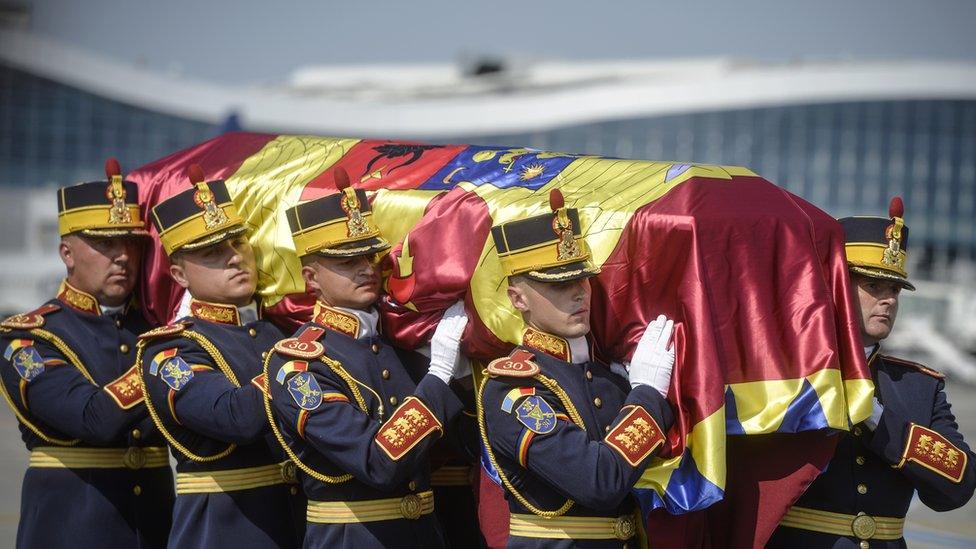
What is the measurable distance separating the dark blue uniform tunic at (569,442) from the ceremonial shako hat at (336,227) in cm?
79

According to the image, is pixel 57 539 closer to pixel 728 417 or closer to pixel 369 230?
pixel 369 230

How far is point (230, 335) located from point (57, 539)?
4.46 ft

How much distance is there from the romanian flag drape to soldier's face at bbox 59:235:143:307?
913 mm

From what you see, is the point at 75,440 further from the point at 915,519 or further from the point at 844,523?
the point at 915,519

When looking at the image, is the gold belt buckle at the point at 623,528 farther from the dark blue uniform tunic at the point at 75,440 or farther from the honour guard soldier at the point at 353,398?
the dark blue uniform tunic at the point at 75,440

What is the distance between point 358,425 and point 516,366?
0.64 m

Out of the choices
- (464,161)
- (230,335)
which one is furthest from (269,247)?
(464,161)

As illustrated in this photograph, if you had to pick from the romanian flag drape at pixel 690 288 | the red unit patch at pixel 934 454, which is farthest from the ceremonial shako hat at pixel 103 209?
the red unit patch at pixel 934 454

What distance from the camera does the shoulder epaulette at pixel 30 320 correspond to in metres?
5.77

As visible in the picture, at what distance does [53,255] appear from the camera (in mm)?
45000

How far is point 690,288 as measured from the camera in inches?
181

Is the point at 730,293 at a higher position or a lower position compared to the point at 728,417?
higher

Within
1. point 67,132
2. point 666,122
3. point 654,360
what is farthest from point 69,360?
point 67,132

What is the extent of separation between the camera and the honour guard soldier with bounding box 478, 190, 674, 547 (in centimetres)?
444
